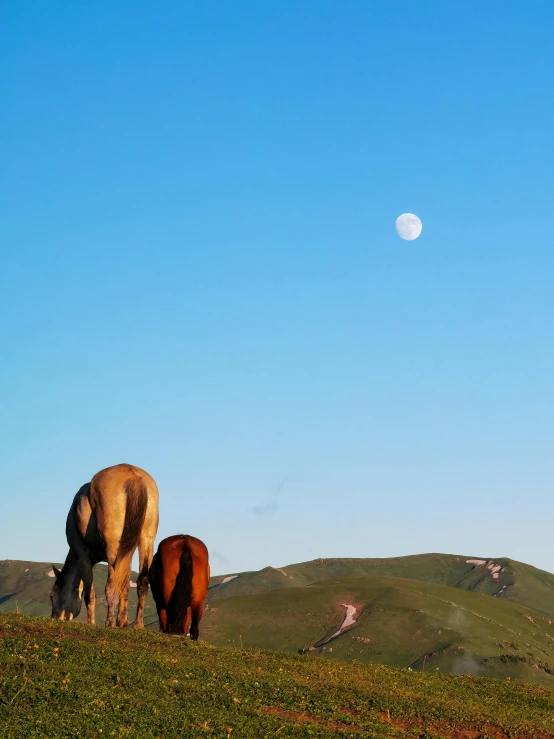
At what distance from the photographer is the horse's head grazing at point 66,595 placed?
26.5 m

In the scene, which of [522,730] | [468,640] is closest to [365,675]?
[522,730]

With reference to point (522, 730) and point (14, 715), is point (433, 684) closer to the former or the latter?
point (522, 730)

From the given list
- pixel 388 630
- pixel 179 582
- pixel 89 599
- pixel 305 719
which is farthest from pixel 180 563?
pixel 388 630

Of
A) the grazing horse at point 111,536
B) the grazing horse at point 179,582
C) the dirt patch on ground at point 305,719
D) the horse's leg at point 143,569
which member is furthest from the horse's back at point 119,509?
the dirt patch on ground at point 305,719

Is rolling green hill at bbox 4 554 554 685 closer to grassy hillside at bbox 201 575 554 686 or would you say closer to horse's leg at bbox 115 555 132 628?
grassy hillside at bbox 201 575 554 686

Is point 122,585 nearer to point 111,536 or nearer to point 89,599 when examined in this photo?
point 111,536

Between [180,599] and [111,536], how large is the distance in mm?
3337

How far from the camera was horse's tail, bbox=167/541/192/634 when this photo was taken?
23.3 m

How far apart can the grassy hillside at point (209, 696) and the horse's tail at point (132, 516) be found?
428 centimetres

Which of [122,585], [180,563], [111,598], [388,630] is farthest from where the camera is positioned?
[388,630]

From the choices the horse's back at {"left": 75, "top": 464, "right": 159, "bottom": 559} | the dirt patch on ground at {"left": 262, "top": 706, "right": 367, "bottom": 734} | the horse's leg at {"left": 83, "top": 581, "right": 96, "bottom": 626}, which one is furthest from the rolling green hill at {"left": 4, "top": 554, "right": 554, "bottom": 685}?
the dirt patch on ground at {"left": 262, "top": 706, "right": 367, "bottom": 734}

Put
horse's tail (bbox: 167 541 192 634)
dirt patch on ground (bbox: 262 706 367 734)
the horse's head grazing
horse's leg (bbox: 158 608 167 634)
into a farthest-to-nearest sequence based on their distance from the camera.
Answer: the horse's head grazing
horse's leg (bbox: 158 608 167 634)
horse's tail (bbox: 167 541 192 634)
dirt patch on ground (bbox: 262 706 367 734)

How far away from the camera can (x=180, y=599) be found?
23312 millimetres

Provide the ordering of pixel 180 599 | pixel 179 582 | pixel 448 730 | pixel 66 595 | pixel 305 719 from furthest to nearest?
pixel 66 595, pixel 179 582, pixel 180 599, pixel 448 730, pixel 305 719
